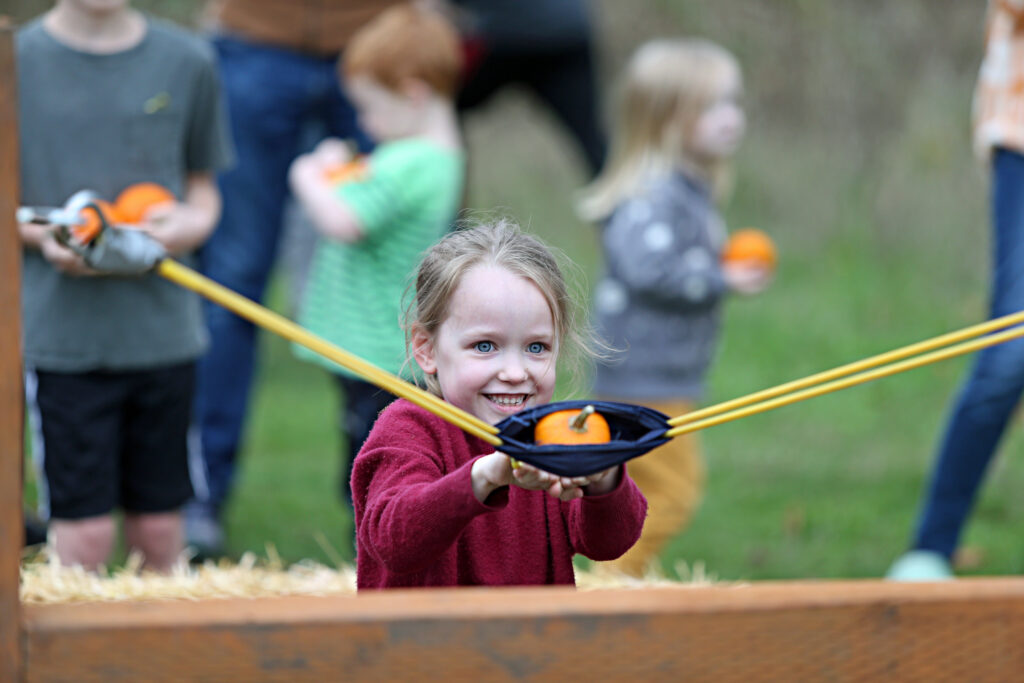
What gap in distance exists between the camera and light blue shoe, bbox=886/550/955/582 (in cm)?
355

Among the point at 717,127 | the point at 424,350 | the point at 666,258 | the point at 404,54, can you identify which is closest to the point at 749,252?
the point at 666,258

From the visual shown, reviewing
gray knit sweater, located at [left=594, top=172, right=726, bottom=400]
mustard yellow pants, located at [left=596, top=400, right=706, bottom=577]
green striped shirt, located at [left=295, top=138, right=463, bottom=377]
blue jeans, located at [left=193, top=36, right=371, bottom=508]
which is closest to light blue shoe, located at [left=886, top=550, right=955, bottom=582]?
mustard yellow pants, located at [left=596, top=400, right=706, bottom=577]

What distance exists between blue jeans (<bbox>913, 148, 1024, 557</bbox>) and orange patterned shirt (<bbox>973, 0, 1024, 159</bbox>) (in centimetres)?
5

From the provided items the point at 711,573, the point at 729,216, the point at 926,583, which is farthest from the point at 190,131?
the point at 729,216

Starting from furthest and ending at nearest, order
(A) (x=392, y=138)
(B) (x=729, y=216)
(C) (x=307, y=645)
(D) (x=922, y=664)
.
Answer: (B) (x=729, y=216)
(A) (x=392, y=138)
(D) (x=922, y=664)
(C) (x=307, y=645)

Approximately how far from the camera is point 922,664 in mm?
1521

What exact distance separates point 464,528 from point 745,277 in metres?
2.41

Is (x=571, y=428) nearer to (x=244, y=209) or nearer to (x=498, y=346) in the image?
(x=498, y=346)

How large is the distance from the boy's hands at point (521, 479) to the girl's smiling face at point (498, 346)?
21 cm

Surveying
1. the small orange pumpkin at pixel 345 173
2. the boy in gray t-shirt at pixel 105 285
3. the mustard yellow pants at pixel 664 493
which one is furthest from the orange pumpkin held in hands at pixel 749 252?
the boy in gray t-shirt at pixel 105 285

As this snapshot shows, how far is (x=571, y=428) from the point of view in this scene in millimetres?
1674

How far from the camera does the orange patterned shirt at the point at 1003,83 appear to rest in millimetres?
3475

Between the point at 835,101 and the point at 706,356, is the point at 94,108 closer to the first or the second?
the point at 706,356

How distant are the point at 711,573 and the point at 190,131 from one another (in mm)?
2040
